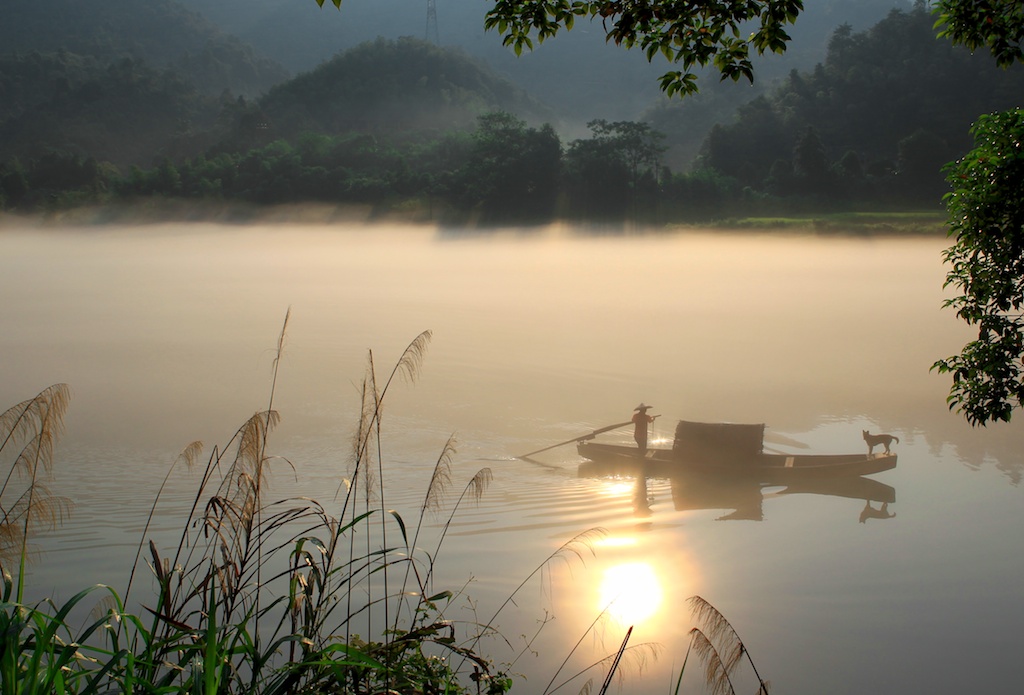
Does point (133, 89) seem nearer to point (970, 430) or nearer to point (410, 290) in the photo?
point (410, 290)

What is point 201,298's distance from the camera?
117 feet

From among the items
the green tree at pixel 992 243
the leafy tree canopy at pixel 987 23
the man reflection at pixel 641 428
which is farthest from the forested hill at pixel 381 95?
the leafy tree canopy at pixel 987 23

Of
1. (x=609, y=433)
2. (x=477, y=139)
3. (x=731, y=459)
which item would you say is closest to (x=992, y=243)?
(x=731, y=459)

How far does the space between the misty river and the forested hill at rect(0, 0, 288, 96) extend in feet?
211

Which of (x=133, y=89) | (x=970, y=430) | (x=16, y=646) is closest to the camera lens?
(x=16, y=646)

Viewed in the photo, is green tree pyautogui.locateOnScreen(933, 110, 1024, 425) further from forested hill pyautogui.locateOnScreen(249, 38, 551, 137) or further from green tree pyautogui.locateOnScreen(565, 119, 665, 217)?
forested hill pyautogui.locateOnScreen(249, 38, 551, 137)

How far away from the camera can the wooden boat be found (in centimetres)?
1158

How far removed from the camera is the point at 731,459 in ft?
38.7

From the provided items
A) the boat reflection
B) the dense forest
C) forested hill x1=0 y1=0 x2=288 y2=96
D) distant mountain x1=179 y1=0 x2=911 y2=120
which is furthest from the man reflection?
forested hill x1=0 y1=0 x2=288 y2=96

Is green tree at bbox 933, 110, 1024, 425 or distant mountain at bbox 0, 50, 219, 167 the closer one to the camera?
green tree at bbox 933, 110, 1024, 425

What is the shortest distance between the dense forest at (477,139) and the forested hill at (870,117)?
112 millimetres

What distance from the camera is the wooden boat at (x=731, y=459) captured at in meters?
11.6

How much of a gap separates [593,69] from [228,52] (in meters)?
41.3

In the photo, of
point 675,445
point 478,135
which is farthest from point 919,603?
point 478,135
